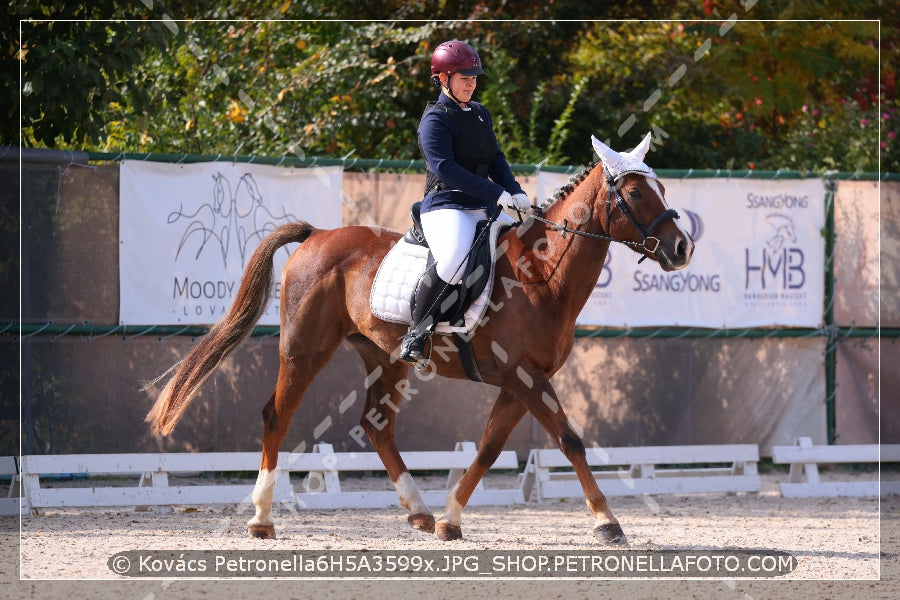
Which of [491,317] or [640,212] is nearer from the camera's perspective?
[640,212]

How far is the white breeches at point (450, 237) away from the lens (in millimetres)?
6418

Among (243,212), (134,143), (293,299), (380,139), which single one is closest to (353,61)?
(380,139)

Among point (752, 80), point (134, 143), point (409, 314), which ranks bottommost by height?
point (409, 314)

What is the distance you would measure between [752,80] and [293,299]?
7.33m

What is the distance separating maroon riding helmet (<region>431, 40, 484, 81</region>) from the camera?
646 centimetres

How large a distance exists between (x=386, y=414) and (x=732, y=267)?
4.09m

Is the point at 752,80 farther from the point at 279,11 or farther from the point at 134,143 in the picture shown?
the point at 134,143

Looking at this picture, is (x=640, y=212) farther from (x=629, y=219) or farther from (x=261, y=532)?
(x=261, y=532)

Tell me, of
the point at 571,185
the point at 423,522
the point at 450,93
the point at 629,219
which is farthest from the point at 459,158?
the point at 423,522

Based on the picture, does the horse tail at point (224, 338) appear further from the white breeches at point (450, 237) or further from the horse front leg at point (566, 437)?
the horse front leg at point (566, 437)

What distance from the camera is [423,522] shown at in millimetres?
6836

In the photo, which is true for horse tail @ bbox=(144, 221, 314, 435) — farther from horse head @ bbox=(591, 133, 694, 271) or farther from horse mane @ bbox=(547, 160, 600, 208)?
horse head @ bbox=(591, 133, 694, 271)

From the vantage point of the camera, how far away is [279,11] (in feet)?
40.2

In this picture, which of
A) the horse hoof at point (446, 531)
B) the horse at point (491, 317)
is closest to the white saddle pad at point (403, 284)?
the horse at point (491, 317)
